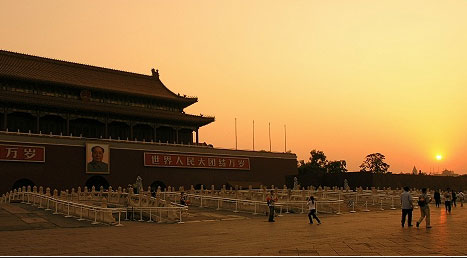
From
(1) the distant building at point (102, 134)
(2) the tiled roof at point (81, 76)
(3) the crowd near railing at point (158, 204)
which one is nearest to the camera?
(3) the crowd near railing at point (158, 204)

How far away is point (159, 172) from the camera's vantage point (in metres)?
51.4

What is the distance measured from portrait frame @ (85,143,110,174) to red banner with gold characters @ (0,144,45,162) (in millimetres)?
3882

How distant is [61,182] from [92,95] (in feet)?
37.7

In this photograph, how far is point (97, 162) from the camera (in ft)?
153

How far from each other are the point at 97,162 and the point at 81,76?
39.5 ft

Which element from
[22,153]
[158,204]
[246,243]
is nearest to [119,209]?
[158,204]

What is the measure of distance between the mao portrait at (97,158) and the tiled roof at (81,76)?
758cm

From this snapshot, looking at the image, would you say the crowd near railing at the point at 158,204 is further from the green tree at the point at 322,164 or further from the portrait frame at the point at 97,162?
the green tree at the point at 322,164

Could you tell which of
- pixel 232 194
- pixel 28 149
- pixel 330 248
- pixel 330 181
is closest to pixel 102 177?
pixel 28 149

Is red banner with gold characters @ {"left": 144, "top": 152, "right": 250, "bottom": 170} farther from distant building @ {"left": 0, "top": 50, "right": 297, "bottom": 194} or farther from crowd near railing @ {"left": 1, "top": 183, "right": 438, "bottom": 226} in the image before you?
crowd near railing @ {"left": 1, "top": 183, "right": 438, "bottom": 226}

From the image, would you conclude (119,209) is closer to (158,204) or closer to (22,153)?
(158,204)

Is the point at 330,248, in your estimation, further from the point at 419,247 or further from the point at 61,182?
the point at 61,182

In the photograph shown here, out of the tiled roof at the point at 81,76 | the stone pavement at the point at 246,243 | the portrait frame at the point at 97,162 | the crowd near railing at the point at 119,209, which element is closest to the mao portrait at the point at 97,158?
the portrait frame at the point at 97,162

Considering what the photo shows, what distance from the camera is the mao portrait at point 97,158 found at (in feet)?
152
